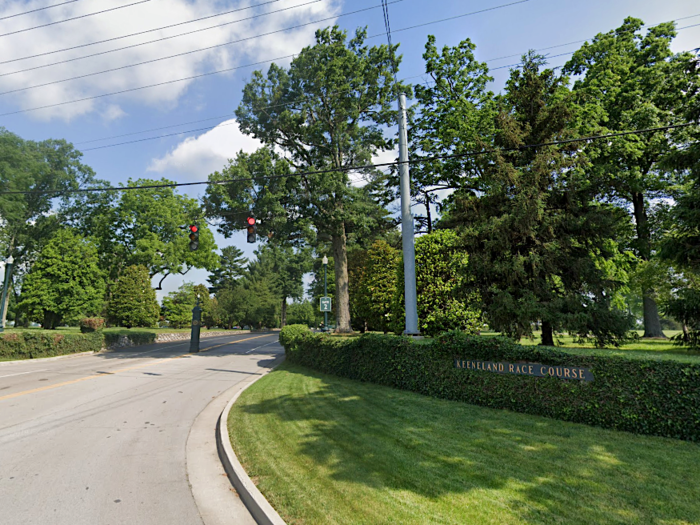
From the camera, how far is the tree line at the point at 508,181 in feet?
40.8

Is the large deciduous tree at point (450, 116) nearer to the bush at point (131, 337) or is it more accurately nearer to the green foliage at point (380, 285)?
the green foliage at point (380, 285)

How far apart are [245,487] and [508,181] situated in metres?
12.4

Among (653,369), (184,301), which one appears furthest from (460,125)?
(184,301)

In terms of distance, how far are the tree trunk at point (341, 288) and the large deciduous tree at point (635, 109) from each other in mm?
15133

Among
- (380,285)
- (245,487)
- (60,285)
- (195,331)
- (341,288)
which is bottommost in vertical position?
(245,487)

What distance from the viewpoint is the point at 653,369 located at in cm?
605

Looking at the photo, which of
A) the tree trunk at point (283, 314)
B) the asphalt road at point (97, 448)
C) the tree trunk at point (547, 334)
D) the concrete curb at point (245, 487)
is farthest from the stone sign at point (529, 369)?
the tree trunk at point (283, 314)

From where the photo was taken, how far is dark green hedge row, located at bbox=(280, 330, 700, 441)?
5.81 metres

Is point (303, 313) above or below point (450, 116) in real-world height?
below

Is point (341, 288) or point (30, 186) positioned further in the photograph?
point (30, 186)

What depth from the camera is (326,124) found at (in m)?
25.4

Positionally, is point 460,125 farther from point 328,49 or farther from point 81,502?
point 81,502

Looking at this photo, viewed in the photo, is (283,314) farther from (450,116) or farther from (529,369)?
(529,369)

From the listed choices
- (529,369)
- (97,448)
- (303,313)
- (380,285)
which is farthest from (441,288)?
(303,313)
